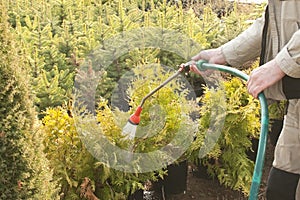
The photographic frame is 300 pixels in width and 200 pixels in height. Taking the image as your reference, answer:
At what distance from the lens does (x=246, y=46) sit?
2170 mm

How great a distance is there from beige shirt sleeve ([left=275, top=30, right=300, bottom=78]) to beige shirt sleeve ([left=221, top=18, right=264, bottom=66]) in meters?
0.38

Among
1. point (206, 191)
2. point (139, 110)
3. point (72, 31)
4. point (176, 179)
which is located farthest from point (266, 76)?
point (72, 31)

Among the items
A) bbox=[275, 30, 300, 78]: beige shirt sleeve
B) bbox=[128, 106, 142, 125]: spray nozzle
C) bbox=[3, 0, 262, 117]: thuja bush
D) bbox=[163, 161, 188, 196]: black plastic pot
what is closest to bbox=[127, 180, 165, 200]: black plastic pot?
bbox=[163, 161, 188, 196]: black plastic pot

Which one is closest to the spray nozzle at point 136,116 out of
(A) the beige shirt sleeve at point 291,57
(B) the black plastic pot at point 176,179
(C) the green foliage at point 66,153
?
(A) the beige shirt sleeve at point 291,57

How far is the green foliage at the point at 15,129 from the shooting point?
172 centimetres

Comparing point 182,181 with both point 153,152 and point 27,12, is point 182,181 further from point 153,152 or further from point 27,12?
point 27,12

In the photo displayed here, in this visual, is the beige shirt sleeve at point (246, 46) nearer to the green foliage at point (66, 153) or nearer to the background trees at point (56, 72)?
the background trees at point (56, 72)

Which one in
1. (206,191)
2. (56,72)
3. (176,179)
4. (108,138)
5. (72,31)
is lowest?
(206,191)

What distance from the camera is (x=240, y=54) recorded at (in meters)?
2.19

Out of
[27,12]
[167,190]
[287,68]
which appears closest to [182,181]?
[167,190]

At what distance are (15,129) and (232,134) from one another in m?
1.91

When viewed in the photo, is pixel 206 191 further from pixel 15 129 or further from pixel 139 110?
pixel 15 129

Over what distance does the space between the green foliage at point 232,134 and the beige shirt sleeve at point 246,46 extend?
112cm

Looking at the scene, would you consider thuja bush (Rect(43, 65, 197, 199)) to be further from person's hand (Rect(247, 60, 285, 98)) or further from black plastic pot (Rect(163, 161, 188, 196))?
person's hand (Rect(247, 60, 285, 98))
